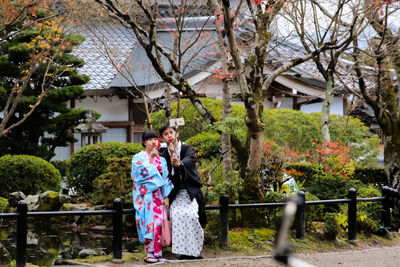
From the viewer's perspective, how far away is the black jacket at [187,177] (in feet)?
20.8

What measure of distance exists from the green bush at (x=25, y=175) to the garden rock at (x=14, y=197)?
0.68 m

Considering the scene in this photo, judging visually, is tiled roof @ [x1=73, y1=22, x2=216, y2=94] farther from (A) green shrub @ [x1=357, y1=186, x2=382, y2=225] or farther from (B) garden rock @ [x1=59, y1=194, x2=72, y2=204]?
(A) green shrub @ [x1=357, y1=186, x2=382, y2=225]

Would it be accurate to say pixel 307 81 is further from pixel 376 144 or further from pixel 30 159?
pixel 30 159

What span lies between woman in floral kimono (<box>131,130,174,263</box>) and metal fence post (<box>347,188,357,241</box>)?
3.50m

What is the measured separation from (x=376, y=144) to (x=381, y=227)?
807 cm

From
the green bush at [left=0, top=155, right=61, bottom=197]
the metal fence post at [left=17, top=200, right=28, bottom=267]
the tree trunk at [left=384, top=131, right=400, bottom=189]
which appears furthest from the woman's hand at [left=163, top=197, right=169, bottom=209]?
the green bush at [left=0, top=155, right=61, bottom=197]

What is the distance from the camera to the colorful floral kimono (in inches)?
244

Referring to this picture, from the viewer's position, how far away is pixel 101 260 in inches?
255

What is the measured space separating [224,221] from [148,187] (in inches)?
56.3

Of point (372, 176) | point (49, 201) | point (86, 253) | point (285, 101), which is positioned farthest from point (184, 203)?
point (285, 101)

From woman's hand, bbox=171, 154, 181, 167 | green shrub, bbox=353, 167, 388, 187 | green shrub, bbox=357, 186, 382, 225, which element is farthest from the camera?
green shrub, bbox=353, 167, 388, 187

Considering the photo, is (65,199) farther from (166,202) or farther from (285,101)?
(285,101)

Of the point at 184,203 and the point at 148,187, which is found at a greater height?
the point at 148,187

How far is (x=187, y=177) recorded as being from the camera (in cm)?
634
